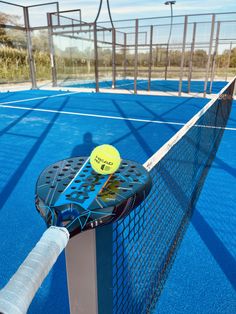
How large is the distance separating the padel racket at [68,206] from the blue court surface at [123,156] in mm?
1418

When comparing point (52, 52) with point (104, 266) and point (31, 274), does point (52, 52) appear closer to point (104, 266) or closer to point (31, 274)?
point (104, 266)

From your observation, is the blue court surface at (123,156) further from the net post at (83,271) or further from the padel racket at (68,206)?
the padel racket at (68,206)

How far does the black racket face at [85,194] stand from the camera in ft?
2.30

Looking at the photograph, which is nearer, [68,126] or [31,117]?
[68,126]

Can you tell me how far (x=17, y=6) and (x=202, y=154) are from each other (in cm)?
1403

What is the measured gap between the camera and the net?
5.91ft

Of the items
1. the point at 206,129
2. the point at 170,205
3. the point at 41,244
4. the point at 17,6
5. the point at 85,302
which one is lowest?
the point at 170,205

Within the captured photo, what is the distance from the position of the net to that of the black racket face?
29cm

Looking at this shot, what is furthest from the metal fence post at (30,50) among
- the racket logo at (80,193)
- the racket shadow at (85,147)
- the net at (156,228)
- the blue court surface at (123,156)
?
the racket logo at (80,193)

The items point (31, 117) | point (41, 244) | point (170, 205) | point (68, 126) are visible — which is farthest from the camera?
point (31, 117)

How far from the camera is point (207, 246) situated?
250 cm

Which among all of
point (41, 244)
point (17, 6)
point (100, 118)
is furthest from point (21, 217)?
point (17, 6)

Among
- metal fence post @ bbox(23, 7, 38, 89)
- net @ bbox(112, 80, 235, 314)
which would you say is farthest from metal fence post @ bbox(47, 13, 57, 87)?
net @ bbox(112, 80, 235, 314)

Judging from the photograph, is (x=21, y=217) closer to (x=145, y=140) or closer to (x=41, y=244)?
(x=41, y=244)
